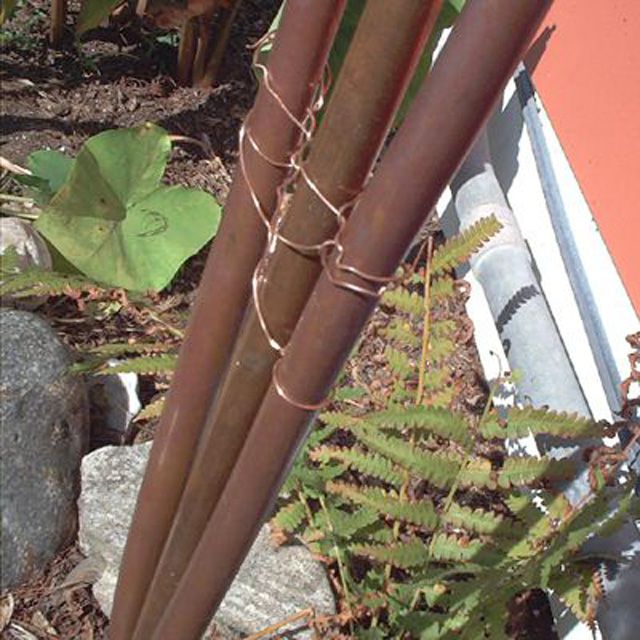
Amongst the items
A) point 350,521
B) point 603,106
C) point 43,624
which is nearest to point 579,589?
point 350,521

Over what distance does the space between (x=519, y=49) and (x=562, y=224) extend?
1.90m

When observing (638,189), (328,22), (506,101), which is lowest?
(328,22)

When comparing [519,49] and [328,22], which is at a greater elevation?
[328,22]

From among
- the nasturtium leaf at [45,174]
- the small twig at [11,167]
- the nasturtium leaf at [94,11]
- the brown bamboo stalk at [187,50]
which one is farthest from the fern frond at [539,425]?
the brown bamboo stalk at [187,50]

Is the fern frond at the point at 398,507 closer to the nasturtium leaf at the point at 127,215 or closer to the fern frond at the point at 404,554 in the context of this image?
the fern frond at the point at 404,554

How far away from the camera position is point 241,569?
2016 mm

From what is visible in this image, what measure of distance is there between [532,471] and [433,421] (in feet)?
0.59

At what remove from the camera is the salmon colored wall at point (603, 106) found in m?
2.26

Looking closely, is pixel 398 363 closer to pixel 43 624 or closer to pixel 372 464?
pixel 372 464

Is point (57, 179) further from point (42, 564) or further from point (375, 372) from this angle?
point (42, 564)

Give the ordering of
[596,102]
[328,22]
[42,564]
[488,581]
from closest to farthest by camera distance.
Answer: [328,22], [488,581], [42,564], [596,102]

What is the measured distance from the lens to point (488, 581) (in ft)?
5.24

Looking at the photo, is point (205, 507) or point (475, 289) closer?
point (205, 507)

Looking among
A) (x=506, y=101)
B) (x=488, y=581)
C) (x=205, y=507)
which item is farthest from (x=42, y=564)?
(x=506, y=101)
